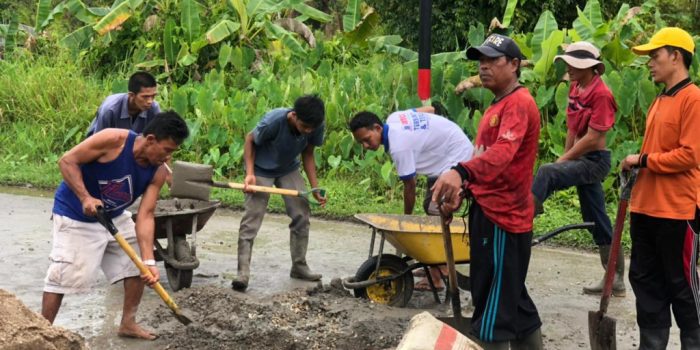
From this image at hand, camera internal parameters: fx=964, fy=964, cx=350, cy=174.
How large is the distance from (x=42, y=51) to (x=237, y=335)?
36.2 feet

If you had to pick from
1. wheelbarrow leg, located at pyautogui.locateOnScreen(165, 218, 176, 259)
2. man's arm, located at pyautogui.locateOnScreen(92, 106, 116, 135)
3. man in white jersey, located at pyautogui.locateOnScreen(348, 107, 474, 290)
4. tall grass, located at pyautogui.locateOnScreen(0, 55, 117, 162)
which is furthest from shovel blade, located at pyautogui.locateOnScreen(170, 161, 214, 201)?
tall grass, located at pyautogui.locateOnScreen(0, 55, 117, 162)

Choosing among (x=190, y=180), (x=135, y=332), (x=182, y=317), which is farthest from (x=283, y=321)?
(x=190, y=180)

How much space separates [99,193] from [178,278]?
1551 mm

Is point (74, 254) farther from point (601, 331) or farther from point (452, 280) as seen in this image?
point (601, 331)

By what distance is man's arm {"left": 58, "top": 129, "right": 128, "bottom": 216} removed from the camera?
17.9 feet

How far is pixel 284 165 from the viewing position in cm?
755

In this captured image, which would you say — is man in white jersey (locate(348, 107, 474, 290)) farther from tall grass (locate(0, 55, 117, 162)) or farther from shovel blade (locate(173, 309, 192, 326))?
tall grass (locate(0, 55, 117, 162))

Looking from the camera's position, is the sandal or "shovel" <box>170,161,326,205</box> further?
the sandal

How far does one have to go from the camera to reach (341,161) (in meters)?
11.5

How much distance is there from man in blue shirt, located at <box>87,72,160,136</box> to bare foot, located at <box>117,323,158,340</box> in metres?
1.86

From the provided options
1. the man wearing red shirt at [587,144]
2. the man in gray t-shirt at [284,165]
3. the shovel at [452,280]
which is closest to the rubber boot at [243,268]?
the man in gray t-shirt at [284,165]

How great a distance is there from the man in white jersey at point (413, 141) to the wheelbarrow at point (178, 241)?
1.37 m

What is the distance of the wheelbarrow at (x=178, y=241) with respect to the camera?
7016 millimetres

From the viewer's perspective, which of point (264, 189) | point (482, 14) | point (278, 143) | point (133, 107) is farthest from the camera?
point (482, 14)
